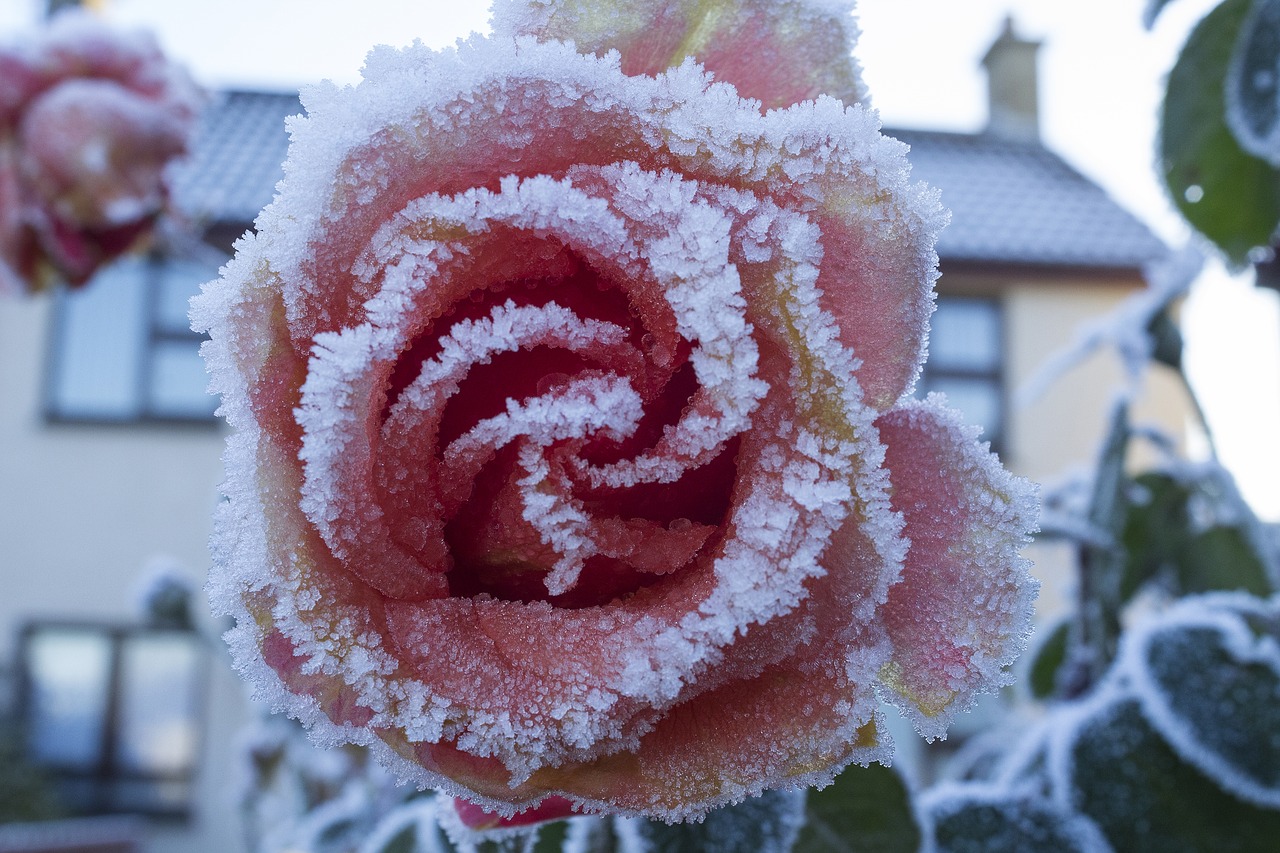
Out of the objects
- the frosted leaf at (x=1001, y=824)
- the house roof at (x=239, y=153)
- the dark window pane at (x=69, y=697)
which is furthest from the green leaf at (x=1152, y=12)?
the dark window pane at (x=69, y=697)

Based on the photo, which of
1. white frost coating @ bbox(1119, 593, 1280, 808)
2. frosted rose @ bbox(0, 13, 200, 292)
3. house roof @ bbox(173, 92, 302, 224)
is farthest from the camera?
house roof @ bbox(173, 92, 302, 224)

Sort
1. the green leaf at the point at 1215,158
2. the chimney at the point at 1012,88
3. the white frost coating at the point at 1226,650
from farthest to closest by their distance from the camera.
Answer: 1. the chimney at the point at 1012,88
2. the green leaf at the point at 1215,158
3. the white frost coating at the point at 1226,650

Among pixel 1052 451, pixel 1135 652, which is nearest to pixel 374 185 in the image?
pixel 1135 652

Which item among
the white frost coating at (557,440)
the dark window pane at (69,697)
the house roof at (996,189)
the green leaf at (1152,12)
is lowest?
the dark window pane at (69,697)

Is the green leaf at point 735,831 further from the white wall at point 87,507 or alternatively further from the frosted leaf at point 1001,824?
the white wall at point 87,507

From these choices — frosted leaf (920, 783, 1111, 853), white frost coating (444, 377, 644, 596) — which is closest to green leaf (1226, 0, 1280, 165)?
frosted leaf (920, 783, 1111, 853)

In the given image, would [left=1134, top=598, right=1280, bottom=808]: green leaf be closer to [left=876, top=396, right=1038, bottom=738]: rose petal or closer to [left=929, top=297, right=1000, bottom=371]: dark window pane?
[left=876, top=396, right=1038, bottom=738]: rose petal
